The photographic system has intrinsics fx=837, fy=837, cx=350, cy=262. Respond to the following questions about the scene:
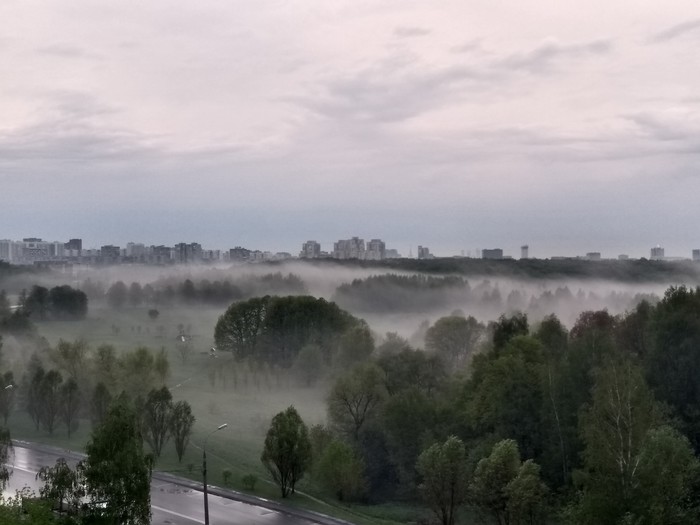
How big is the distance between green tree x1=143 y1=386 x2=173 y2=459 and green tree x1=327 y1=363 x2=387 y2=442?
43.1ft

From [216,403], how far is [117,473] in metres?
45.4

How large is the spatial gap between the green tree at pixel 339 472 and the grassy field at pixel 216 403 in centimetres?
101

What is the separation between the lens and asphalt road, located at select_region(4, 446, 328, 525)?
46312mm

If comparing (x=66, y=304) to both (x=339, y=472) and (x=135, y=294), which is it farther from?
(x=339, y=472)

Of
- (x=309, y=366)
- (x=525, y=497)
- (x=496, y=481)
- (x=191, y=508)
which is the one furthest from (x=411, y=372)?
(x=525, y=497)

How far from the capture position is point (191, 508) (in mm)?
48469

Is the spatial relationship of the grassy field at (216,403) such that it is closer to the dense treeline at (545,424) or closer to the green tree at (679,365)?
the dense treeline at (545,424)

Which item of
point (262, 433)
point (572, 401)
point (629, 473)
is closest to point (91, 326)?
point (262, 433)

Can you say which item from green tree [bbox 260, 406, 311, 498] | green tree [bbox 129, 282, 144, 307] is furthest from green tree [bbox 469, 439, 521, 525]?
green tree [bbox 129, 282, 144, 307]

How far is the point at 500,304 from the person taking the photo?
6737 inches

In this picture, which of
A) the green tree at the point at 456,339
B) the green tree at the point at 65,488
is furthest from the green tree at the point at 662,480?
the green tree at the point at 456,339

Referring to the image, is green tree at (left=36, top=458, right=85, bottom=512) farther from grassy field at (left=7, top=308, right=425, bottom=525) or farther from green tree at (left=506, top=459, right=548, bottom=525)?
green tree at (left=506, top=459, right=548, bottom=525)

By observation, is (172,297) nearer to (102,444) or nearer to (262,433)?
(262,433)

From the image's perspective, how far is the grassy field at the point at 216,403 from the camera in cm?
5472
